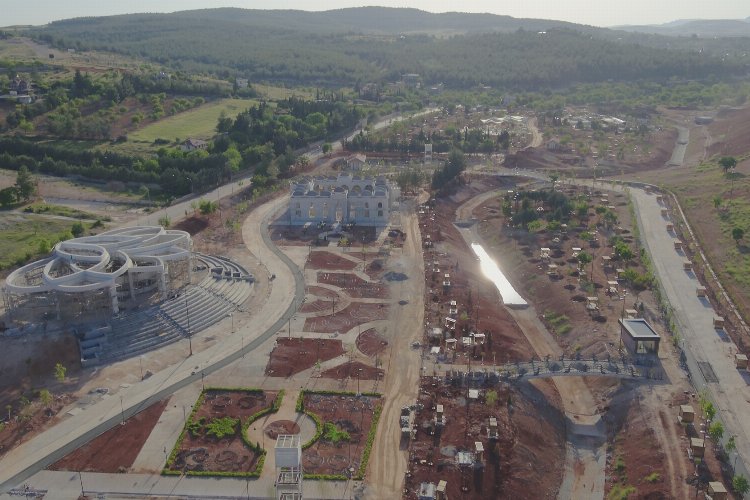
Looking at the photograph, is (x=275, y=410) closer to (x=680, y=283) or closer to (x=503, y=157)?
(x=680, y=283)

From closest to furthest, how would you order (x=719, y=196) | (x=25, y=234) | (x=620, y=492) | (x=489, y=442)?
(x=620, y=492), (x=489, y=442), (x=25, y=234), (x=719, y=196)

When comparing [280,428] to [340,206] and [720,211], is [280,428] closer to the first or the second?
[340,206]

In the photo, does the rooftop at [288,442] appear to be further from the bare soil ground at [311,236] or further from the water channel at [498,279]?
the bare soil ground at [311,236]

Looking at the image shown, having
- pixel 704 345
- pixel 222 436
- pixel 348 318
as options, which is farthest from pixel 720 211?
pixel 222 436

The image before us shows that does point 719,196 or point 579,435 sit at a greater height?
point 719,196

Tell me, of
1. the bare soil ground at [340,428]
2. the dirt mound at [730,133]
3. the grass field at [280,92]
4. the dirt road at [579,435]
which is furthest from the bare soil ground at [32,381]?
the grass field at [280,92]

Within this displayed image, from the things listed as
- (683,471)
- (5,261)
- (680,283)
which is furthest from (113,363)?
(680,283)
